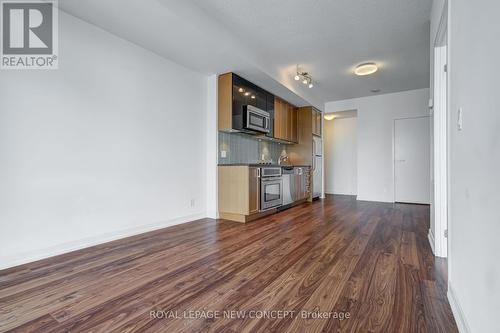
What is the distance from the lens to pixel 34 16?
2.28m

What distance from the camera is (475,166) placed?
42.7 inches

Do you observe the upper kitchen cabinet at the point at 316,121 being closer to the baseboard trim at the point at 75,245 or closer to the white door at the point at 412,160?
the white door at the point at 412,160

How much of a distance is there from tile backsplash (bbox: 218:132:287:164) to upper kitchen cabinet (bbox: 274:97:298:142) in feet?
1.10

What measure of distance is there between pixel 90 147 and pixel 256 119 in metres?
2.51

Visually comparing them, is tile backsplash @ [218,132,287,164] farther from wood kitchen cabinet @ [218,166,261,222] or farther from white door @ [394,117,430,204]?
white door @ [394,117,430,204]

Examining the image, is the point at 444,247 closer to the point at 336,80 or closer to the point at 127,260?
the point at 127,260

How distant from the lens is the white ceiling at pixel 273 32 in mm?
2498

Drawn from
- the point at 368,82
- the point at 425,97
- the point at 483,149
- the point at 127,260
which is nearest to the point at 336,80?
the point at 368,82

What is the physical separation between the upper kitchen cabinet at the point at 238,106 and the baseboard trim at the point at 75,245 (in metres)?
1.74

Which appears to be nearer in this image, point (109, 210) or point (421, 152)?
point (109, 210)

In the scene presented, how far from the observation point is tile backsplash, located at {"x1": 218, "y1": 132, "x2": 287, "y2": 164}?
4207 mm

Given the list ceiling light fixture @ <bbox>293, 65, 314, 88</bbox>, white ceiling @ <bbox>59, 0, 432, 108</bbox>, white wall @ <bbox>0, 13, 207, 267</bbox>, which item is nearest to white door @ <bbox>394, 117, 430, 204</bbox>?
white ceiling @ <bbox>59, 0, 432, 108</bbox>

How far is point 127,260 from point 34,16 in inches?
95.2

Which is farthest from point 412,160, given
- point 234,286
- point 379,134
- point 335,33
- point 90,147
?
point 90,147
